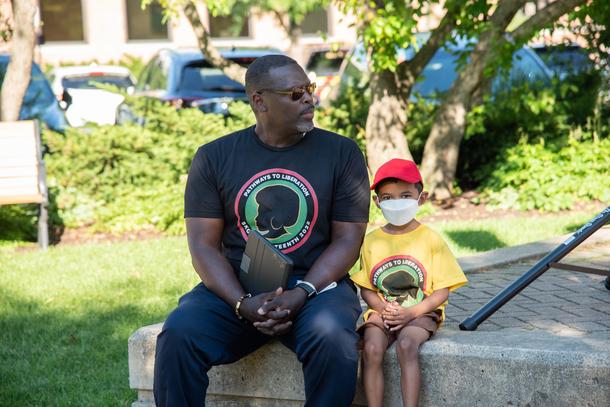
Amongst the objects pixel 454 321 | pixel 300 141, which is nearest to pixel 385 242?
pixel 300 141

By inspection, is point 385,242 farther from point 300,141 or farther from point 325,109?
point 325,109

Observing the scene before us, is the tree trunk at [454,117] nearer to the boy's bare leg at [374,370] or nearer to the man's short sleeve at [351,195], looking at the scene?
the man's short sleeve at [351,195]

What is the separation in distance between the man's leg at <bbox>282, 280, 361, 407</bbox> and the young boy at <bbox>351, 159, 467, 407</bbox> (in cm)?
16

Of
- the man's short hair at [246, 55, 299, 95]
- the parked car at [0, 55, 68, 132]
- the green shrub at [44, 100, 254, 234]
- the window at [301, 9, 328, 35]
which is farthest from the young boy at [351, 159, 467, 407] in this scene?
the window at [301, 9, 328, 35]

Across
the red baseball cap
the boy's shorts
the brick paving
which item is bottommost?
the brick paving

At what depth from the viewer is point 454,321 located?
4371 mm

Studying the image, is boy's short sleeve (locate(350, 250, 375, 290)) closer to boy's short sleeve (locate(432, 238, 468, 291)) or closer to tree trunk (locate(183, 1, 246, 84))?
boy's short sleeve (locate(432, 238, 468, 291))

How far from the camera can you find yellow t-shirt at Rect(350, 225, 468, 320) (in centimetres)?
366

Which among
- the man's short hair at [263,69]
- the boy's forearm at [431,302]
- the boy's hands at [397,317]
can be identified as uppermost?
the man's short hair at [263,69]

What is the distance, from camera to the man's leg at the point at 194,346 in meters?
3.43

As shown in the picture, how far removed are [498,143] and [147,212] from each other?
3.59 meters

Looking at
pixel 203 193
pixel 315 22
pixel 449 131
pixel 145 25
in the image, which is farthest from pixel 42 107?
pixel 315 22

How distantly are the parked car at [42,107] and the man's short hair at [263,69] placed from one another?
6.64 metres

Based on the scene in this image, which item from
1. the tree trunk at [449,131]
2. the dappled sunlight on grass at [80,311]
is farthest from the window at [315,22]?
the dappled sunlight on grass at [80,311]
